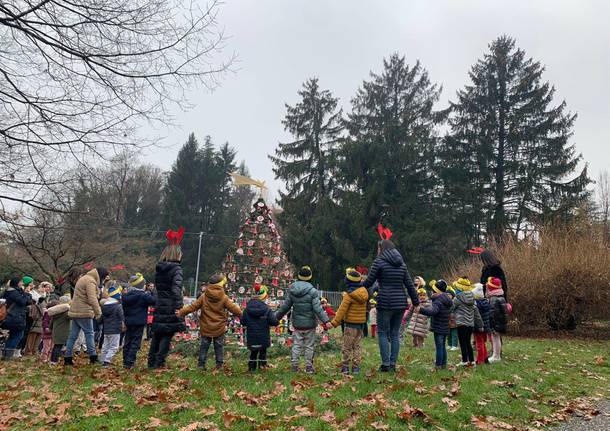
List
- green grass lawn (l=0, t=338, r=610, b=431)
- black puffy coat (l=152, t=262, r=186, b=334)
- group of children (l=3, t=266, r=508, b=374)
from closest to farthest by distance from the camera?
green grass lawn (l=0, t=338, r=610, b=431) < group of children (l=3, t=266, r=508, b=374) < black puffy coat (l=152, t=262, r=186, b=334)

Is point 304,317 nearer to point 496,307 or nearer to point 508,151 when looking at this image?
point 496,307

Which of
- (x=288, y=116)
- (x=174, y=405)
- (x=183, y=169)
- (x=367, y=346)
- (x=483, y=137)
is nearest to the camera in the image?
(x=174, y=405)

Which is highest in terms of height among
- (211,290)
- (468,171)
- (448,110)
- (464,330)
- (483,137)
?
(448,110)

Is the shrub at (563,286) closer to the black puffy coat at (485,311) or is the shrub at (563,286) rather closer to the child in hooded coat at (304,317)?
the black puffy coat at (485,311)

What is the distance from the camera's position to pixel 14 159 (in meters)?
6.36

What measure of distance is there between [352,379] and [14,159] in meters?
5.81

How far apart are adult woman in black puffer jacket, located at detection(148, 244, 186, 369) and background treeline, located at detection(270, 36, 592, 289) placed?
2453 centimetres

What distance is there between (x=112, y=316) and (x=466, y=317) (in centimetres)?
639

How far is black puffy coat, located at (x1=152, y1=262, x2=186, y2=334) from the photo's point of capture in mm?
7535

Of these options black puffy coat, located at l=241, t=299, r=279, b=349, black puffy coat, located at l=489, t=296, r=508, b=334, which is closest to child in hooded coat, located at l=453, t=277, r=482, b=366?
black puffy coat, located at l=489, t=296, r=508, b=334

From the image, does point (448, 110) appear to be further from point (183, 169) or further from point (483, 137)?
point (183, 169)

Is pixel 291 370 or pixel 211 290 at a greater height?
pixel 211 290

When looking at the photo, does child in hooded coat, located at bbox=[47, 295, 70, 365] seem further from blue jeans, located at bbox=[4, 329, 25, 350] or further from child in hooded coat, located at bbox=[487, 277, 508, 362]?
child in hooded coat, located at bbox=[487, 277, 508, 362]

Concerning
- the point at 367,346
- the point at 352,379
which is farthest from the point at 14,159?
the point at 367,346
